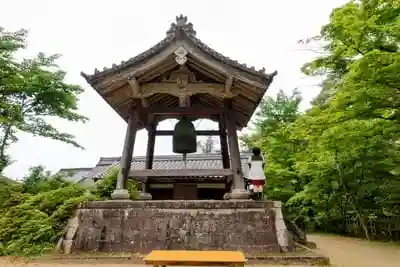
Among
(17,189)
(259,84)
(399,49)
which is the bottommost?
(17,189)

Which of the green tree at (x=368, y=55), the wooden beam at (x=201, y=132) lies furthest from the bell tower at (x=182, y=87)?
the green tree at (x=368, y=55)

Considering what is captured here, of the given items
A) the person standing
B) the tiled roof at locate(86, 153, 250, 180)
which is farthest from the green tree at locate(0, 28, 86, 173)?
the person standing

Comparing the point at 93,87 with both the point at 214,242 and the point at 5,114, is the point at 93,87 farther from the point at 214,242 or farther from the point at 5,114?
the point at 5,114

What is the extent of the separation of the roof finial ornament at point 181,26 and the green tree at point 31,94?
26.5 ft

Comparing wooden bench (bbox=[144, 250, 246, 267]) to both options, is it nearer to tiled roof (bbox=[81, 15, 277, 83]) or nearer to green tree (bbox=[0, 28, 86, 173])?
tiled roof (bbox=[81, 15, 277, 83])

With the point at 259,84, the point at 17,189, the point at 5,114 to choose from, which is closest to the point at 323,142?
the point at 259,84

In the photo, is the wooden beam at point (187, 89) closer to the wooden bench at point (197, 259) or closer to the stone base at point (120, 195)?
the stone base at point (120, 195)

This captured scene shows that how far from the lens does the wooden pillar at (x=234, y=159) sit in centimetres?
702

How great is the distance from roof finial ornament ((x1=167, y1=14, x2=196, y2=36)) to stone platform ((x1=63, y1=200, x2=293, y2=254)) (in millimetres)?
3579

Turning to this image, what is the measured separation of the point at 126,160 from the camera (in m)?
7.36

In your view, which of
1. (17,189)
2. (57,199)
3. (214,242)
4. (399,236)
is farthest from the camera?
(399,236)

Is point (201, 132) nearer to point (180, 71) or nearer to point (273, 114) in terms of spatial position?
point (180, 71)

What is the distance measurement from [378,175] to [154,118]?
9.03 m

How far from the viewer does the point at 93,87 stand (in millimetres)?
7312
